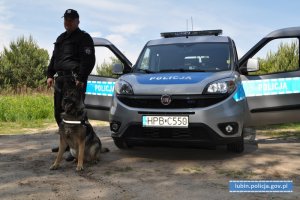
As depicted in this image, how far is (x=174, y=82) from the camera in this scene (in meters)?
4.82

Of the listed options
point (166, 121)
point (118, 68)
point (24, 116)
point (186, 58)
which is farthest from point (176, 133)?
point (24, 116)

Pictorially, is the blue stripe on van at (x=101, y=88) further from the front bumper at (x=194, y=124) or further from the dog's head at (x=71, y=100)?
the dog's head at (x=71, y=100)

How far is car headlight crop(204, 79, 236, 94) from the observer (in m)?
4.70

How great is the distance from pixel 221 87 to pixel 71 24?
2129 mm

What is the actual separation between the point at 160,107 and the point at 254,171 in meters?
1.37

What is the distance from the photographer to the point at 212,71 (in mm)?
5262

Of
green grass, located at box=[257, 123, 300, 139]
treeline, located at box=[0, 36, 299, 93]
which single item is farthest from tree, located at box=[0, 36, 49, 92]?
green grass, located at box=[257, 123, 300, 139]

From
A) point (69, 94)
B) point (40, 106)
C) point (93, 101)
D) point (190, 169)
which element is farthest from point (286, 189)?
point (40, 106)

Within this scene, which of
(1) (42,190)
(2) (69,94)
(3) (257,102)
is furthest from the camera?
(3) (257,102)

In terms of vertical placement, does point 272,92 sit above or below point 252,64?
below

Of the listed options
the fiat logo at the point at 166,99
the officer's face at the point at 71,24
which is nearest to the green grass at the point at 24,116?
the officer's face at the point at 71,24

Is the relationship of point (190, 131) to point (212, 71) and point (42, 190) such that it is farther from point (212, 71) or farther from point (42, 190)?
point (42, 190)

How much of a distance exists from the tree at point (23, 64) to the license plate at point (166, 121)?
33912 millimetres

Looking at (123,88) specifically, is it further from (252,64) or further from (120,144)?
(252,64)
